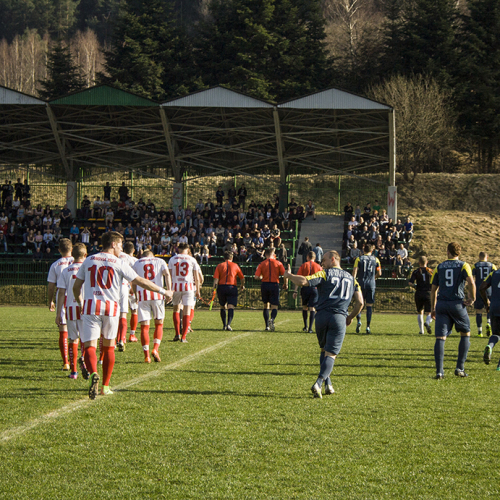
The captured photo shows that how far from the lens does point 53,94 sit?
56906 mm

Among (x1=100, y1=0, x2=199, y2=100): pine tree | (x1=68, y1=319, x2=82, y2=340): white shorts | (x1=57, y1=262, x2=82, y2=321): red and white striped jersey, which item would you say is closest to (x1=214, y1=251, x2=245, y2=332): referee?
(x1=57, y1=262, x2=82, y2=321): red and white striped jersey

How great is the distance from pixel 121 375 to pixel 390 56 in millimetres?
50638

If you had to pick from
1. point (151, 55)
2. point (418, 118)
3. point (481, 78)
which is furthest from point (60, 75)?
point (481, 78)

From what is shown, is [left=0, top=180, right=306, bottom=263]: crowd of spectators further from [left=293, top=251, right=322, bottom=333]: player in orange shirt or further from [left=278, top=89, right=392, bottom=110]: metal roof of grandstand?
[left=293, top=251, right=322, bottom=333]: player in orange shirt

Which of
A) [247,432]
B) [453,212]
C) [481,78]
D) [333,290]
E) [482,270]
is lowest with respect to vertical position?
[247,432]

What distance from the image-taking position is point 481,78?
50.0 m

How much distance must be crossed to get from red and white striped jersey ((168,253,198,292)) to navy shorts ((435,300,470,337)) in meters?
5.20

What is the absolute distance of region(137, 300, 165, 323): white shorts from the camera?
10308 mm

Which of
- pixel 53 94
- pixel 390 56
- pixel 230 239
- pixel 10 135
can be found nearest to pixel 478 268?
pixel 230 239

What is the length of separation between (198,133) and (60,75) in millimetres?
27518

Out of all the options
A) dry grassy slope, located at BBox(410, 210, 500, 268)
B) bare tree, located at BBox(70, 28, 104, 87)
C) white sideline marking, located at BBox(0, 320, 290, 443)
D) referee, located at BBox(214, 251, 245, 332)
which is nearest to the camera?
white sideline marking, located at BBox(0, 320, 290, 443)

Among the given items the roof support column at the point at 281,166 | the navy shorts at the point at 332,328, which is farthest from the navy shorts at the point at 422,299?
the roof support column at the point at 281,166

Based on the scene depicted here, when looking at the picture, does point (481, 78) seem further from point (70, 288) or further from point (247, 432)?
point (247, 432)

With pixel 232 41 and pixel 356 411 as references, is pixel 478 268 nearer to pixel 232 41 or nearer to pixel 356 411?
pixel 356 411
